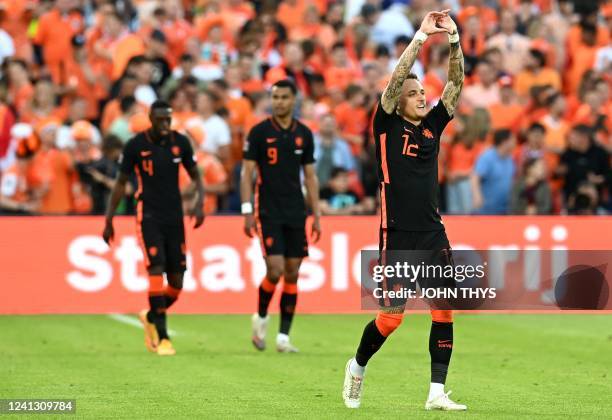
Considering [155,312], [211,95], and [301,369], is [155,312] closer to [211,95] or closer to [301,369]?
[301,369]

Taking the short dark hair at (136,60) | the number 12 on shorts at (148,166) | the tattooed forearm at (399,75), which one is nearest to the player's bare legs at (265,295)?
the number 12 on shorts at (148,166)

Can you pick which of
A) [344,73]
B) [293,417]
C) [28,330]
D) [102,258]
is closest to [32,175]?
[102,258]

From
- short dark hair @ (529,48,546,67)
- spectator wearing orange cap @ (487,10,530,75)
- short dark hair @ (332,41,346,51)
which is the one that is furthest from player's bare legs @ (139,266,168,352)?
spectator wearing orange cap @ (487,10,530,75)

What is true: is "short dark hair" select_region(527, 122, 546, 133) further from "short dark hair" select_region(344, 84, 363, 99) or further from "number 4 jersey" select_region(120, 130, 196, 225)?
"number 4 jersey" select_region(120, 130, 196, 225)

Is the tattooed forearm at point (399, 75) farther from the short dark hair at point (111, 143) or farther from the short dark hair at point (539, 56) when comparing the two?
the short dark hair at point (539, 56)

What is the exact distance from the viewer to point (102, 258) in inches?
756

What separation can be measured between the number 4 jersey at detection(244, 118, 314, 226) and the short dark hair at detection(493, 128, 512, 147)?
22.3 feet

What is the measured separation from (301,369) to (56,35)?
11.4 metres

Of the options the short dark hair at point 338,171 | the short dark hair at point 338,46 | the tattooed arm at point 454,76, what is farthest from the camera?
the short dark hair at point 338,46

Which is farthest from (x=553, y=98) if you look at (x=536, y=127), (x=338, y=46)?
(x=338, y=46)

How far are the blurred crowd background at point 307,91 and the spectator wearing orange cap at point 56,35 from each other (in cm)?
2

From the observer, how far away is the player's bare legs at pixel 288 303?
49.0 ft

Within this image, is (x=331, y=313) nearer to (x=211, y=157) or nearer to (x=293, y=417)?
(x=211, y=157)

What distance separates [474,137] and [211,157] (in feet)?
13.3
